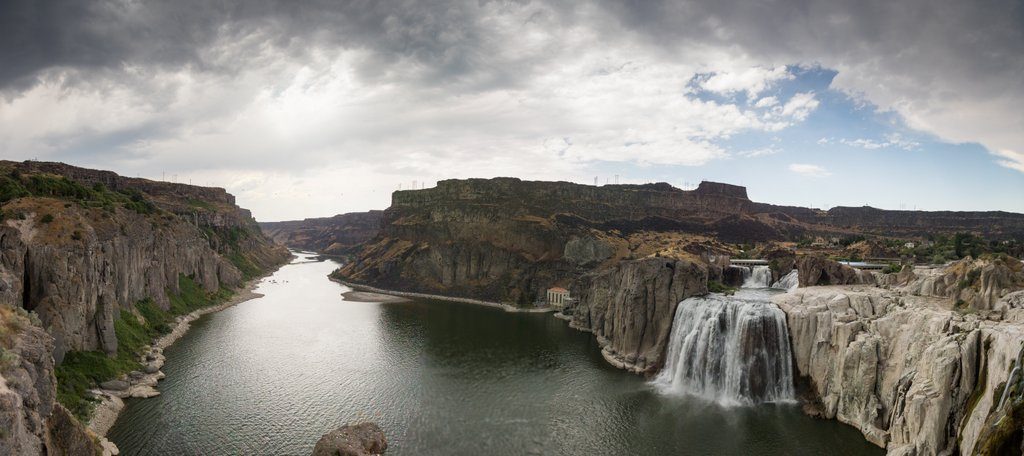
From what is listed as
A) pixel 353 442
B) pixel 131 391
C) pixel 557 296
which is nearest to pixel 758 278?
pixel 557 296

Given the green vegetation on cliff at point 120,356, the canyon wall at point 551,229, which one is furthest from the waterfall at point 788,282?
the green vegetation on cliff at point 120,356

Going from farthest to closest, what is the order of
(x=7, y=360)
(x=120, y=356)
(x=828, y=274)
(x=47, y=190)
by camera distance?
1. (x=47, y=190)
2. (x=828, y=274)
3. (x=120, y=356)
4. (x=7, y=360)

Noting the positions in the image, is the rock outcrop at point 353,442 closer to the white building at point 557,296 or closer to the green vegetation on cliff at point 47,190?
the green vegetation on cliff at point 47,190

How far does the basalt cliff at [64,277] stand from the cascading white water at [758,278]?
85912mm

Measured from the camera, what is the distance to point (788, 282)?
7781 centimetres

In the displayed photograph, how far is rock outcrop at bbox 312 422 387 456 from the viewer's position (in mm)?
36656

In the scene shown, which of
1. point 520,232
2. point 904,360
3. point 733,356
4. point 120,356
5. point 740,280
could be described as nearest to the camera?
point 904,360

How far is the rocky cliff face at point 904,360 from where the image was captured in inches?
1308

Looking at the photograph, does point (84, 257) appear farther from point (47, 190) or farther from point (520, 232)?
point (520, 232)

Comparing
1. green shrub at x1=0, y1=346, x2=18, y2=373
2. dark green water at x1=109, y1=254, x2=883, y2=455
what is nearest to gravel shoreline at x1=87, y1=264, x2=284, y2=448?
dark green water at x1=109, y1=254, x2=883, y2=455

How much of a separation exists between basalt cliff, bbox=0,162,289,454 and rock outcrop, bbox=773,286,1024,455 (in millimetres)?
54223

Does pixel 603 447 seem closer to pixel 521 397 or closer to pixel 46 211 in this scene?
pixel 521 397

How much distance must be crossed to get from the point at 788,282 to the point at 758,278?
6.99 m

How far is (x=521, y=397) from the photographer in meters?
55.2
